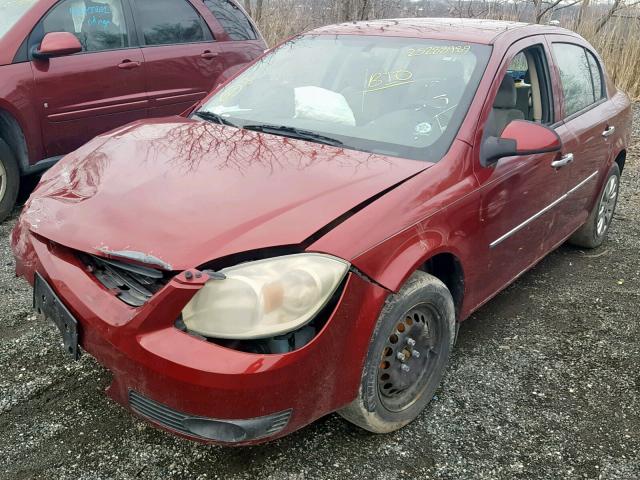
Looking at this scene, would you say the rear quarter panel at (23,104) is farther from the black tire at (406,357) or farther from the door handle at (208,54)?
the black tire at (406,357)

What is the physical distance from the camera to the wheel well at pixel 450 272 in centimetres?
270

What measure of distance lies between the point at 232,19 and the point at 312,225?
15.2ft

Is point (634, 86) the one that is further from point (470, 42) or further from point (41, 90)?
point (41, 90)

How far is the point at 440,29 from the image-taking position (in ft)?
10.9

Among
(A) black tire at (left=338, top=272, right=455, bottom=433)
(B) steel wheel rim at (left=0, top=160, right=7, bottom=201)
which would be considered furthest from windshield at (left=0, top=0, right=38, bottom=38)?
(A) black tire at (left=338, top=272, right=455, bottom=433)

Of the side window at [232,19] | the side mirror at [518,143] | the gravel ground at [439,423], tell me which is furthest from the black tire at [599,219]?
the side window at [232,19]

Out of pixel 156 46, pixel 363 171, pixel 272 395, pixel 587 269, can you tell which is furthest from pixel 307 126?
pixel 156 46

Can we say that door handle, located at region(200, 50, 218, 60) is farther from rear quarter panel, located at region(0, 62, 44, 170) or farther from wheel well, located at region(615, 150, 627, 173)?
wheel well, located at region(615, 150, 627, 173)

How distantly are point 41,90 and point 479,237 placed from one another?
11.7 ft

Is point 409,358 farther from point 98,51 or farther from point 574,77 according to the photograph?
point 98,51

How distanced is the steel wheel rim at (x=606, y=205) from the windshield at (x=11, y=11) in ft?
15.3

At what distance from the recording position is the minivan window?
3.71 m

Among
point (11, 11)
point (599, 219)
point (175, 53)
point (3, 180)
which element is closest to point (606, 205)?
point (599, 219)

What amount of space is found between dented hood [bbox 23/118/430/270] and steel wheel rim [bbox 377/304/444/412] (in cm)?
59
